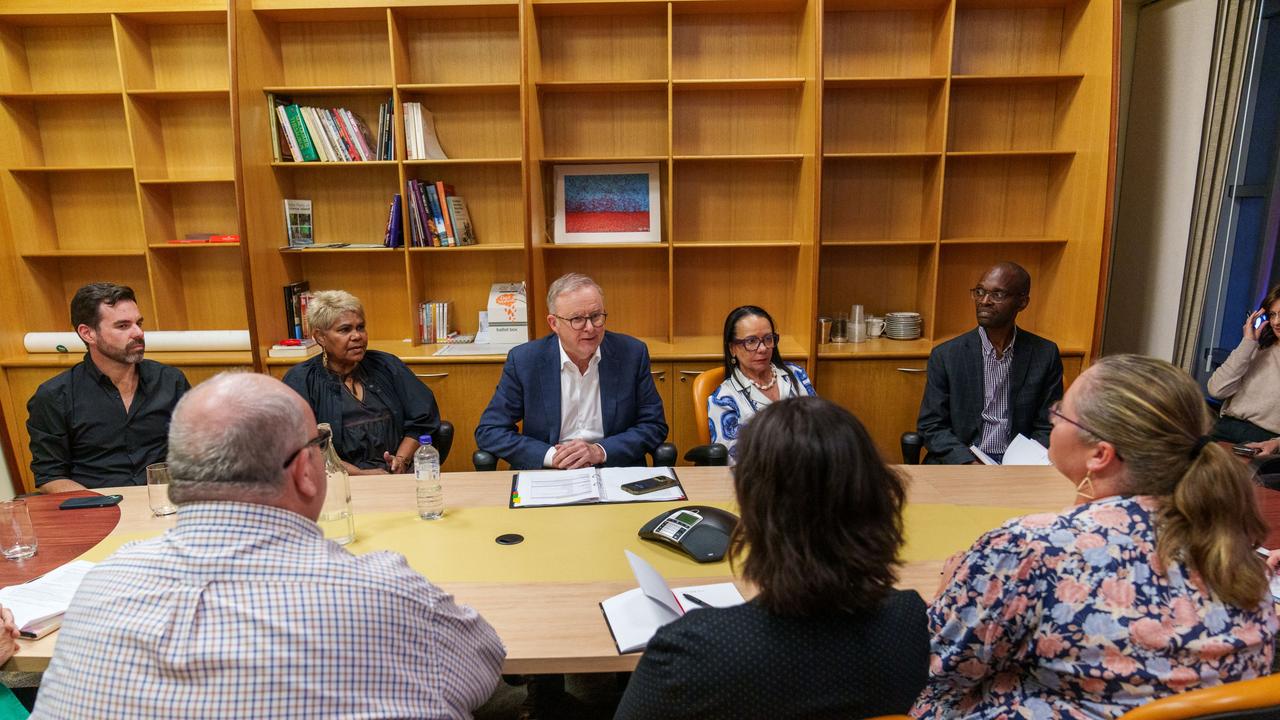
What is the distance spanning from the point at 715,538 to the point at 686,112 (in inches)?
114

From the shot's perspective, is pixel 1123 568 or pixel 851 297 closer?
pixel 1123 568

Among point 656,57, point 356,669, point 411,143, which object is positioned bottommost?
point 356,669

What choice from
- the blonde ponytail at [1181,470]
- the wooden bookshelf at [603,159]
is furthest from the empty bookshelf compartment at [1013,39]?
the blonde ponytail at [1181,470]

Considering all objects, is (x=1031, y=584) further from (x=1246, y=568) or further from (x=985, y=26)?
(x=985, y=26)

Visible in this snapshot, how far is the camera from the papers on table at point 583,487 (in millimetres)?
2025

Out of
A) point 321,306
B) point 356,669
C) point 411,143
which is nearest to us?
point 356,669

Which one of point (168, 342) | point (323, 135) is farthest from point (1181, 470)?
point (168, 342)

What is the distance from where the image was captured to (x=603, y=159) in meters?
3.82

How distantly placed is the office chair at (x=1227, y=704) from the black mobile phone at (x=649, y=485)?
4.22 feet

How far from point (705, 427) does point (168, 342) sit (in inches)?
114

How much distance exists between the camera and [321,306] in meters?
2.73

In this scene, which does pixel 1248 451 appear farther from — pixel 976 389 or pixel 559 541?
pixel 559 541

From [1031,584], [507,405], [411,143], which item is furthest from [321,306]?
[1031,584]

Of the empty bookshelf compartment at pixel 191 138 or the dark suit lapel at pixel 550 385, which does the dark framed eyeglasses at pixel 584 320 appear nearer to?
the dark suit lapel at pixel 550 385
